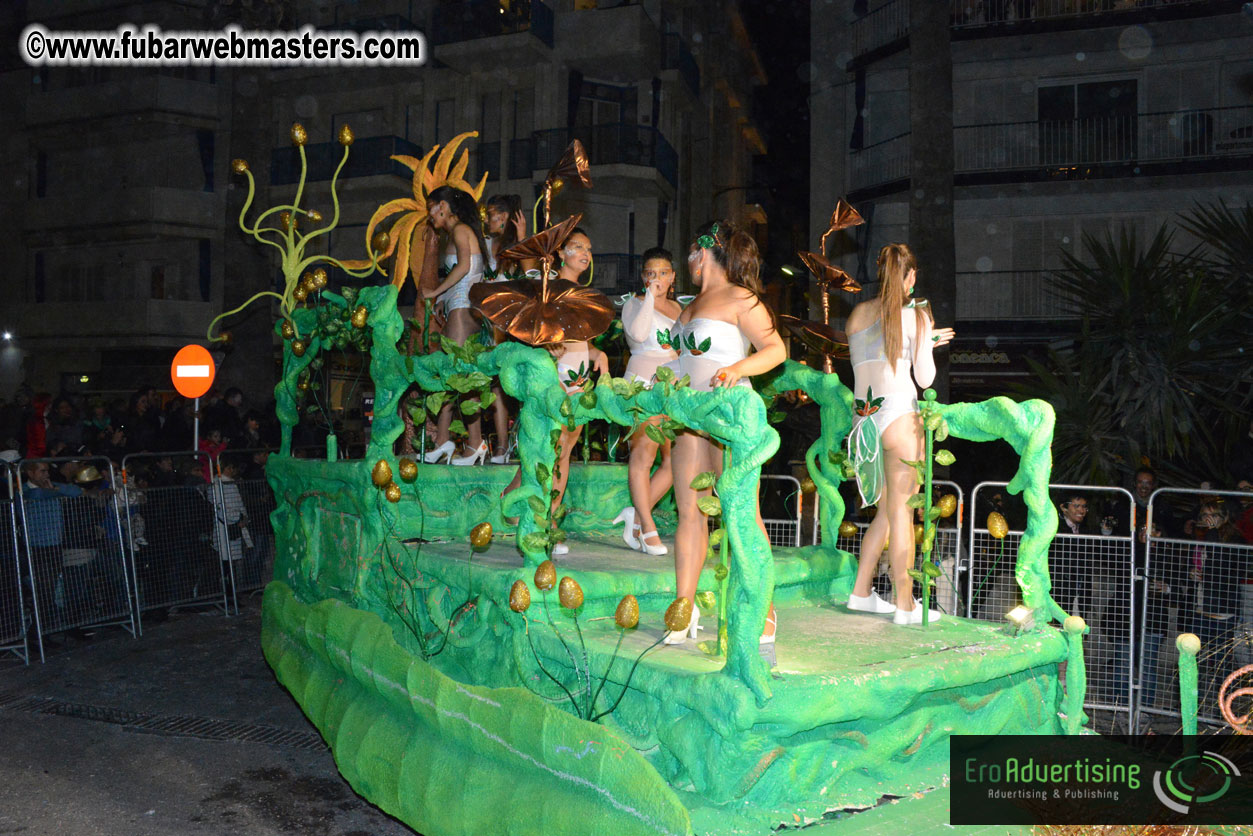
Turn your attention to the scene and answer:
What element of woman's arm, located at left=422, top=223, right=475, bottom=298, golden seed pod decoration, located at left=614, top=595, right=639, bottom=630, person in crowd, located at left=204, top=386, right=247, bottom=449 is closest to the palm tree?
woman's arm, located at left=422, top=223, right=475, bottom=298

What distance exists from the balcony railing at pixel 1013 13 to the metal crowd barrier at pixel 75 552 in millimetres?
13673

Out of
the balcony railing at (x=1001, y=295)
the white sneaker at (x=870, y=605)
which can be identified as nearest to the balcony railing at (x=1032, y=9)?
the balcony railing at (x=1001, y=295)

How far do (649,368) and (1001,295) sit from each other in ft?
48.3

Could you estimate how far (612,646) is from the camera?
12.4 ft

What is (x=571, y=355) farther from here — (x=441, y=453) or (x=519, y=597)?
(x=519, y=597)

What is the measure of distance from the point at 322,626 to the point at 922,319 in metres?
3.44

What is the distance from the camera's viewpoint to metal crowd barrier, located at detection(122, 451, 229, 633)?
9117 millimetres

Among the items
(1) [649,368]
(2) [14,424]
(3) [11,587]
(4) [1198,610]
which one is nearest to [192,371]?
(2) [14,424]

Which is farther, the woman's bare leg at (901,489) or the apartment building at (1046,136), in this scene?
the apartment building at (1046,136)

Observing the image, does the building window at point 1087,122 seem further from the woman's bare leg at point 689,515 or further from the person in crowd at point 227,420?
the woman's bare leg at point 689,515

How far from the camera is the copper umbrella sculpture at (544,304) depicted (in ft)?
14.3

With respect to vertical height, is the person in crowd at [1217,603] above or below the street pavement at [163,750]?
above

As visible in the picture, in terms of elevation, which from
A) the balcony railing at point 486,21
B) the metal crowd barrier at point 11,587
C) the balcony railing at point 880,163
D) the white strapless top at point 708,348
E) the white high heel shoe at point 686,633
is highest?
the balcony railing at point 486,21

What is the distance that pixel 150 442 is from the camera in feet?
37.0
